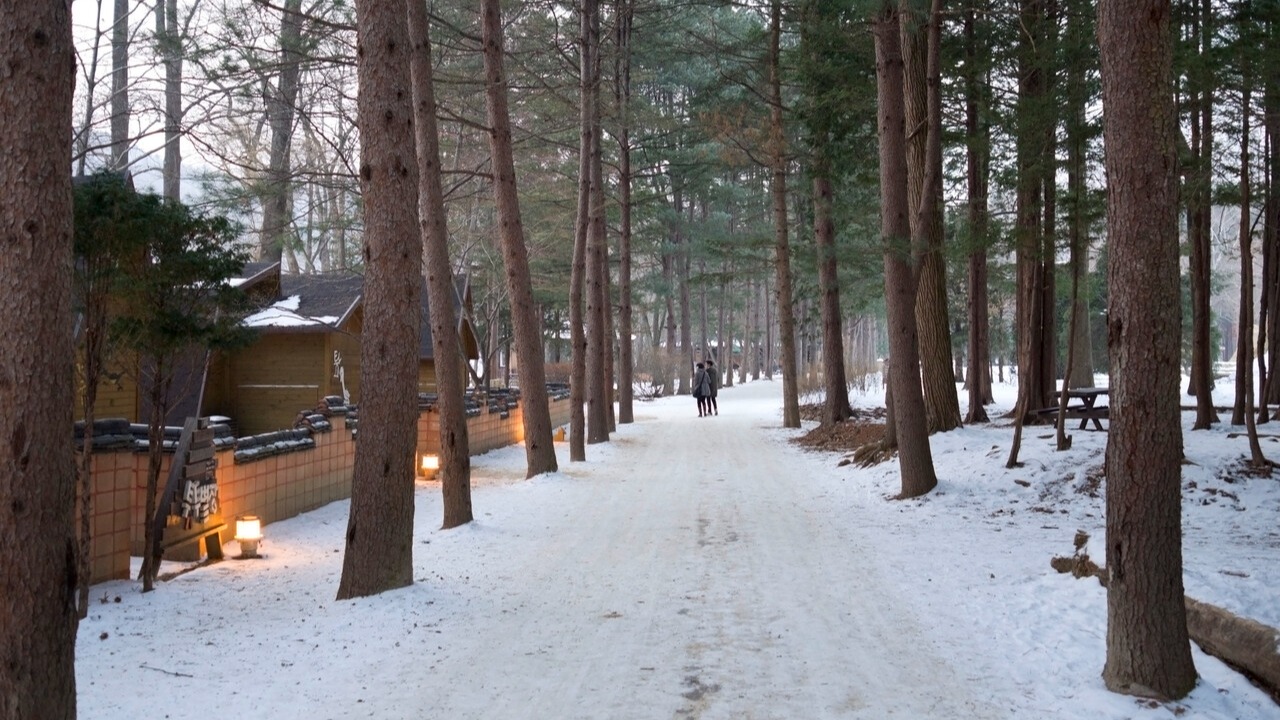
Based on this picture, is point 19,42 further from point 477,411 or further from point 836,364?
point 836,364

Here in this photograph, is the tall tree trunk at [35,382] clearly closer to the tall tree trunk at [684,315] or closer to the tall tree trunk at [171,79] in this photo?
the tall tree trunk at [171,79]

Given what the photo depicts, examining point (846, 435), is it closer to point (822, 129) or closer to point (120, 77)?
point (822, 129)

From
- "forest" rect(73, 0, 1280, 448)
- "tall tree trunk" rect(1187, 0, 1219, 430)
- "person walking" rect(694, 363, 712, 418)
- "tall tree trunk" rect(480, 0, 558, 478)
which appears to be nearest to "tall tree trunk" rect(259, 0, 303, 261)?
"forest" rect(73, 0, 1280, 448)

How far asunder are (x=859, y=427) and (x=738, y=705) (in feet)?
47.9

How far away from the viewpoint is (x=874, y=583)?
6887 mm

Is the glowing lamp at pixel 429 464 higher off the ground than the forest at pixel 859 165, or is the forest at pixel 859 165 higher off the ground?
the forest at pixel 859 165

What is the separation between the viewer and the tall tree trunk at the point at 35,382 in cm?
320

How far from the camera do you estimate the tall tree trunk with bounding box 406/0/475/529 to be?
9352 mm

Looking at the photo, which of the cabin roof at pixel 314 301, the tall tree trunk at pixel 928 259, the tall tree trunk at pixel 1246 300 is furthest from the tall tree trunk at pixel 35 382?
the cabin roof at pixel 314 301

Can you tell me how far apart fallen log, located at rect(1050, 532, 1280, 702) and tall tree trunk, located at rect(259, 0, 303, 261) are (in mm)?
8671

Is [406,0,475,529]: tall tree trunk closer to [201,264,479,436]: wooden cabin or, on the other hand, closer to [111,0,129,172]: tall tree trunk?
[111,0,129,172]: tall tree trunk

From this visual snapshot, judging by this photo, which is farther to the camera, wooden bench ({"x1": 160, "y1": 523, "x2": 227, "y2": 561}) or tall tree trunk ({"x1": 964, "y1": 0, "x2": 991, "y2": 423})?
tall tree trunk ({"x1": 964, "y1": 0, "x2": 991, "y2": 423})

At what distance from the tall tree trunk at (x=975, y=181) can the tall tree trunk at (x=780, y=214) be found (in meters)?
3.71

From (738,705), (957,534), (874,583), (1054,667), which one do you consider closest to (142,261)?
(738,705)
